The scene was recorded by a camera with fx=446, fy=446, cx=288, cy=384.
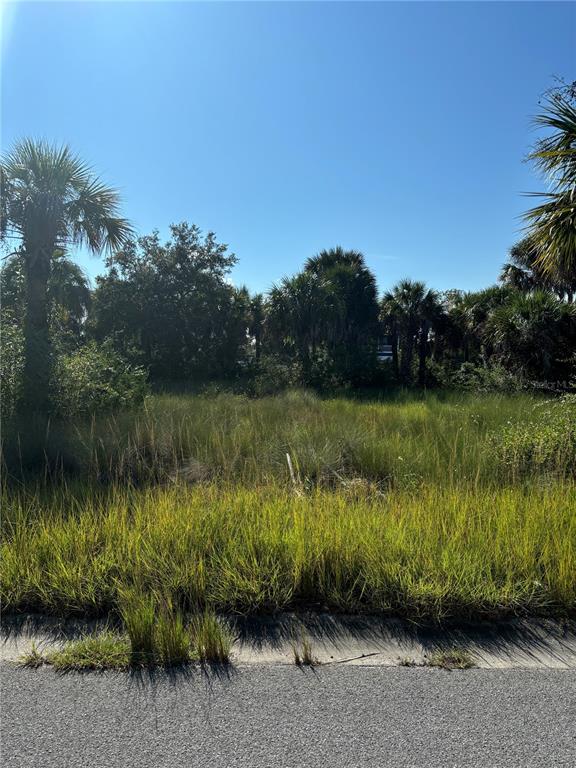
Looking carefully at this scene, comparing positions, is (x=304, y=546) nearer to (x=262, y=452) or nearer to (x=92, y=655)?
(x=92, y=655)

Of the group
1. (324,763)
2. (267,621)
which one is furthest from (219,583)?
(324,763)

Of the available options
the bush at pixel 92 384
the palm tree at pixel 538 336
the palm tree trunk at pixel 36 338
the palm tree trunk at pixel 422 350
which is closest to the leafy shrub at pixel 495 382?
the palm tree at pixel 538 336

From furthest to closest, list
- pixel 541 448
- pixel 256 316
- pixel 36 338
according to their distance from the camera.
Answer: pixel 256 316
pixel 36 338
pixel 541 448

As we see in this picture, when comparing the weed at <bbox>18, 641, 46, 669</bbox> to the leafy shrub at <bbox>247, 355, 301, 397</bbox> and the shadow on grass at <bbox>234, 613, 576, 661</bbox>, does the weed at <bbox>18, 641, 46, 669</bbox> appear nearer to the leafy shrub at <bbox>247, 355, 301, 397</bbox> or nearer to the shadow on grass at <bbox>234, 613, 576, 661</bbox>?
the shadow on grass at <bbox>234, 613, 576, 661</bbox>

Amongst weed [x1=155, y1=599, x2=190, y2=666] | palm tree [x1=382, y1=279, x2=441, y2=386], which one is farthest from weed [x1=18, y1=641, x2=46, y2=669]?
palm tree [x1=382, y1=279, x2=441, y2=386]

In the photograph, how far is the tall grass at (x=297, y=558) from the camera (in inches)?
109

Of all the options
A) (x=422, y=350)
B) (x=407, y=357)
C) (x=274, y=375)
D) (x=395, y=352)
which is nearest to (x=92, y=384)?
(x=274, y=375)

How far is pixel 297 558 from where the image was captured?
2980 millimetres

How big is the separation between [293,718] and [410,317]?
3009 cm

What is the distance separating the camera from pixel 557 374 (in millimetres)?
18516

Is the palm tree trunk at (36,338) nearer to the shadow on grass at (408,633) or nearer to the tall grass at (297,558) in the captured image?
the tall grass at (297,558)

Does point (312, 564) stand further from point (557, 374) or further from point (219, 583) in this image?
point (557, 374)

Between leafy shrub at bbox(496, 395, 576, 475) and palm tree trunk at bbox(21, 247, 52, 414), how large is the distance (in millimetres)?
7970

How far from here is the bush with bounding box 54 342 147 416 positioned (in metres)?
8.83
